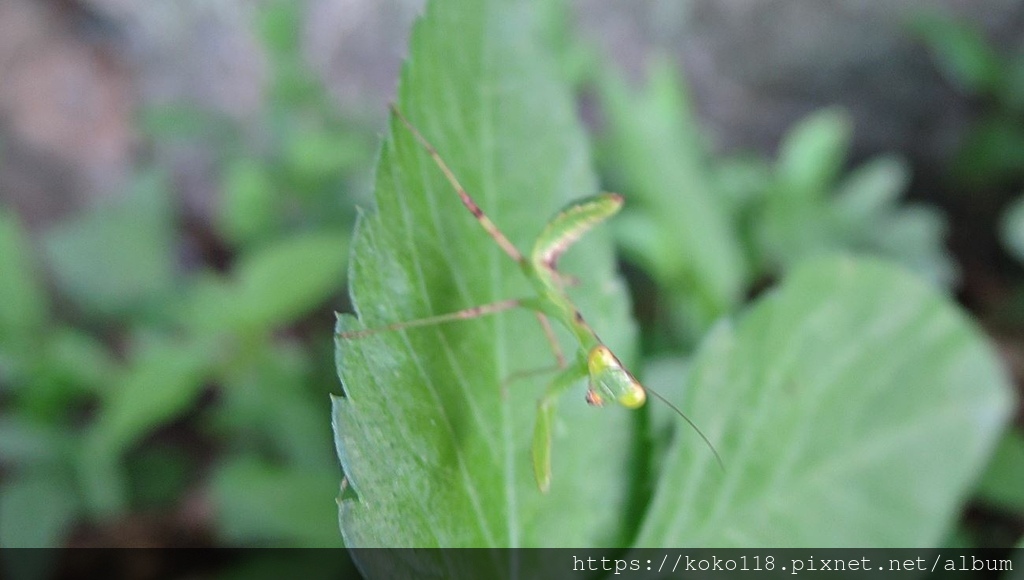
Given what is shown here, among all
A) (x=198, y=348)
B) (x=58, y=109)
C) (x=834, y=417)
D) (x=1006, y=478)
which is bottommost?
(x=1006, y=478)

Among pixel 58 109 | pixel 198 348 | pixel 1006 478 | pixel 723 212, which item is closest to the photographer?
pixel 1006 478

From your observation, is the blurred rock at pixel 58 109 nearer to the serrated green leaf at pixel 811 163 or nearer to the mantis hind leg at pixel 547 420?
the serrated green leaf at pixel 811 163

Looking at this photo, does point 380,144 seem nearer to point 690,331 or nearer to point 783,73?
point 690,331

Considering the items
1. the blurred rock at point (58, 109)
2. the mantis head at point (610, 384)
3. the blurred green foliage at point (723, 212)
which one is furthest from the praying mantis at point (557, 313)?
the blurred rock at point (58, 109)

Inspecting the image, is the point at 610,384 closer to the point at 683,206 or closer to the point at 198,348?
the point at 683,206

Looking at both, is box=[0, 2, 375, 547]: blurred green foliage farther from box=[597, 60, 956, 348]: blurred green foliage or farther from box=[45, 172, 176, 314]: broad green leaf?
box=[597, 60, 956, 348]: blurred green foliage

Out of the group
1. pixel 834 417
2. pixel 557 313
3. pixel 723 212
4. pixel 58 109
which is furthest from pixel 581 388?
pixel 58 109
